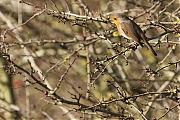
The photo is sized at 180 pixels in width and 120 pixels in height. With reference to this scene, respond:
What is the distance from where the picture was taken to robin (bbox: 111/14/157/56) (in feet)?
16.5

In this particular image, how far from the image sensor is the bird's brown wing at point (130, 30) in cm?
507

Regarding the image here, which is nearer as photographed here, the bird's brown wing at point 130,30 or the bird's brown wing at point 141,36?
the bird's brown wing at point 141,36

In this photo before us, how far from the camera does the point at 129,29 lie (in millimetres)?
5355

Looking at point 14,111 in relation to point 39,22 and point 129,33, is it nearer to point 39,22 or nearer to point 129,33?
point 39,22

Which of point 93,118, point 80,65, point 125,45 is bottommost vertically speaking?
point 93,118

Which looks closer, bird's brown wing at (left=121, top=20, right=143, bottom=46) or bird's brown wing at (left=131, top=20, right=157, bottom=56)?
bird's brown wing at (left=131, top=20, right=157, bottom=56)

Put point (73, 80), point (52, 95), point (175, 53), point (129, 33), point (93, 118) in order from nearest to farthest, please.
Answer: point (52, 95)
point (129, 33)
point (93, 118)
point (175, 53)
point (73, 80)

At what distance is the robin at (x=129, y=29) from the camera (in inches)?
199

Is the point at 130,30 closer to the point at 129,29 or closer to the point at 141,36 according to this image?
the point at 129,29

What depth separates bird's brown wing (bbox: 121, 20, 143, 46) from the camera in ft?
16.6

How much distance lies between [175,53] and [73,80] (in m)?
2.35

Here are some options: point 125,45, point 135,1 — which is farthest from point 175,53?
point 125,45

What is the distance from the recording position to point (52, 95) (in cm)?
483

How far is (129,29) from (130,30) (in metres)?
0.05
